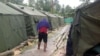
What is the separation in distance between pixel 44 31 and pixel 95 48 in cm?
560

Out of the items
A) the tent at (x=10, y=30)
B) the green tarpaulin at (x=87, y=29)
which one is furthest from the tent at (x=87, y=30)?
the tent at (x=10, y=30)

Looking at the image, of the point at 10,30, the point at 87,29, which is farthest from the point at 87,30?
the point at 10,30

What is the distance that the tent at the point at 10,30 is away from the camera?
1248 cm

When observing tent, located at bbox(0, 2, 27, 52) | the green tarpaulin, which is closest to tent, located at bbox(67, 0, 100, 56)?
the green tarpaulin

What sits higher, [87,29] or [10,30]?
[87,29]

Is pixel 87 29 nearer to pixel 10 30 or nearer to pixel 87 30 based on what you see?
pixel 87 30

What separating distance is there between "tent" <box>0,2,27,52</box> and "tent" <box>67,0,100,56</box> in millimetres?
5486

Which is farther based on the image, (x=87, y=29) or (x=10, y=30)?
(x=10, y=30)

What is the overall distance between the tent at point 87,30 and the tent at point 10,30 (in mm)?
5486

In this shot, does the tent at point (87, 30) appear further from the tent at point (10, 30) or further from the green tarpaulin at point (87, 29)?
the tent at point (10, 30)

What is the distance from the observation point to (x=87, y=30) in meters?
7.71

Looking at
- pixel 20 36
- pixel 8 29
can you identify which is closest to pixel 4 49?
pixel 8 29

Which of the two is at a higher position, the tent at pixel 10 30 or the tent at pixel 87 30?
the tent at pixel 87 30

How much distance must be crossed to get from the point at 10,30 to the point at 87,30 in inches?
279
